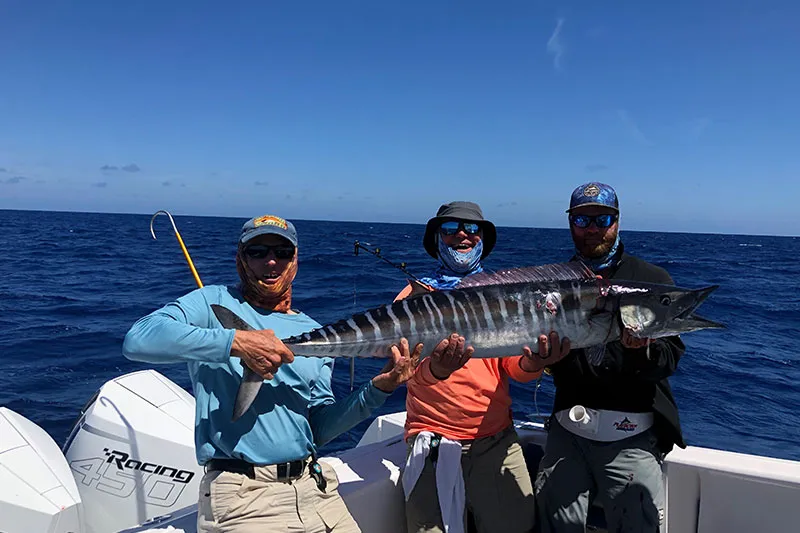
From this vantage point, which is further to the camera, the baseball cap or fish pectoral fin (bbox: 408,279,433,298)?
fish pectoral fin (bbox: 408,279,433,298)

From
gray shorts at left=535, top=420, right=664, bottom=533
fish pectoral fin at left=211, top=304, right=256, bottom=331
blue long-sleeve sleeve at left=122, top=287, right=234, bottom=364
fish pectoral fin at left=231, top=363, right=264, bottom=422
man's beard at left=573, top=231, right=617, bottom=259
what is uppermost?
man's beard at left=573, top=231, right=617, bottom=259

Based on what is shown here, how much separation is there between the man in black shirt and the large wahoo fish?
129 millimetres

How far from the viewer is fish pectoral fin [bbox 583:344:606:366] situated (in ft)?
9.30

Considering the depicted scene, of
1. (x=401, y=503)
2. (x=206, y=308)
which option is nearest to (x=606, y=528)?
(x=401, y=503)

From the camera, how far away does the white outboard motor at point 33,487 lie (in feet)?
11.1

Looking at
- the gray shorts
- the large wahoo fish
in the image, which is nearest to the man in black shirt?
the gray shorts

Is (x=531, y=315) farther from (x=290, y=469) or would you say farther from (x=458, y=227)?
(x=290, y=469)

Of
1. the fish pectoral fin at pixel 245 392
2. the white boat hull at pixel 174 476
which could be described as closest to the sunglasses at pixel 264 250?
the fish pectoral fin at pixel 245 392

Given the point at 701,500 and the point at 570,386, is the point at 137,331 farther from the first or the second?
the point at 701,500

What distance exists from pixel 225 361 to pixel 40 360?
28.7ft

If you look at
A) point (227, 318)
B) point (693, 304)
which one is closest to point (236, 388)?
point (227, 318)

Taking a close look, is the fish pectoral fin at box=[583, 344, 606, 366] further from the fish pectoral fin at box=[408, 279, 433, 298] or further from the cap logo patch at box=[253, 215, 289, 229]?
the cap logo patch at box=[253, 215, 289, 229]

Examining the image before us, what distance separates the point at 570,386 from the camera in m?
3.07

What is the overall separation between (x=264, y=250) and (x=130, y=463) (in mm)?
2697
